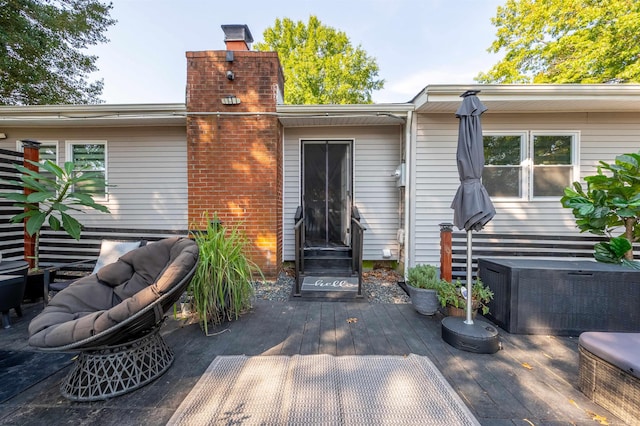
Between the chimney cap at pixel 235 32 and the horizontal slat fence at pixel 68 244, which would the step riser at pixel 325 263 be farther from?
the chimney cap at pixel 235 32

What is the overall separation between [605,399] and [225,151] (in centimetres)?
512

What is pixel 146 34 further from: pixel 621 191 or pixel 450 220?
pixel 621 191

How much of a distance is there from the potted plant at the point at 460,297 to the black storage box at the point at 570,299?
0.69 feet

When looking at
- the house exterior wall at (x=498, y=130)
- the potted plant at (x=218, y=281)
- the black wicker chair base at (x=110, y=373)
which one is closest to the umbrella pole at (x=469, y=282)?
the house exterior wall at (x=498, y=130)

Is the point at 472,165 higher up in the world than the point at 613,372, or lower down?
higher up

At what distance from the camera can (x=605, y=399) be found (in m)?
1.76

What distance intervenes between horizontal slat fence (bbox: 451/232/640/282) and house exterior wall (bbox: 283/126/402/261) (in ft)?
3.97

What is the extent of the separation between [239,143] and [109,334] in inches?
138

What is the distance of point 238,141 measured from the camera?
4.60 m

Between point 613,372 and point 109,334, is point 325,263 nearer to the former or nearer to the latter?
point 109,334

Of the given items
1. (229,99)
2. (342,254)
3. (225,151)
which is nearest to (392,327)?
(342,254)

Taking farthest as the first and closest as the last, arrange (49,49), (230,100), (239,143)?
(49,49) → (239,143) → (230,100)

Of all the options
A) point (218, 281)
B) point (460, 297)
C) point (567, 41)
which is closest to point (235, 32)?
point (218, 281)

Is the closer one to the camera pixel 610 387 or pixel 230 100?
pixel 610 387
